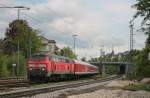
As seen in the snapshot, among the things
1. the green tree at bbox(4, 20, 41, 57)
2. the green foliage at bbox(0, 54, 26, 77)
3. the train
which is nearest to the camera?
the train

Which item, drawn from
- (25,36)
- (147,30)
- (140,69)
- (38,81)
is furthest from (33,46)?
(147,30)

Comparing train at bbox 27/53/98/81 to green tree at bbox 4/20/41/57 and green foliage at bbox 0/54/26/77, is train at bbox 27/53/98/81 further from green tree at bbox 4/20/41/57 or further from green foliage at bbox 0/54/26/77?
green tree at bbox 4/20/41/57

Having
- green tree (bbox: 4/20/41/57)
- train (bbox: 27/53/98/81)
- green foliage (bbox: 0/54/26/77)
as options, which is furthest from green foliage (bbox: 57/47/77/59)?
train (bbox: 27/53/98/81)

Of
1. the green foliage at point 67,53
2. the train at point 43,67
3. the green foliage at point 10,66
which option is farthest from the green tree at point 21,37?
the train at point 43,67

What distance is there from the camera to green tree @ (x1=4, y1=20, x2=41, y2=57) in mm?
→ 112000

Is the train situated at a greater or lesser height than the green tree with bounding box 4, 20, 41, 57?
lesser

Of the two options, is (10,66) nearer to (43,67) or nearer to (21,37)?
(43,67)

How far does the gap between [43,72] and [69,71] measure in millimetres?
13548

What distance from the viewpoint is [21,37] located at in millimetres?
112625

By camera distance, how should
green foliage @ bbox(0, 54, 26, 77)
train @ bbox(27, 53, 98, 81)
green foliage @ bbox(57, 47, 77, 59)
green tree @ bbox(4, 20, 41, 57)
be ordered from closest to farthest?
train @ bbox(27, 53, 98, 81) < green foliage @ bbox(0, 54, 26, 77) < green tree @ bbox(4, 20, 41, 57) < green foliage @ bbox(57, 47, 77, 59)

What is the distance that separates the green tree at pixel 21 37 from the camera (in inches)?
4409

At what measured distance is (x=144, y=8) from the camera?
100 feet

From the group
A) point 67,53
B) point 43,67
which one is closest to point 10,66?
point 43,67

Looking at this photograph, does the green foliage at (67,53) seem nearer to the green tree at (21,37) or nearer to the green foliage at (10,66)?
the green tree at (21,37)
